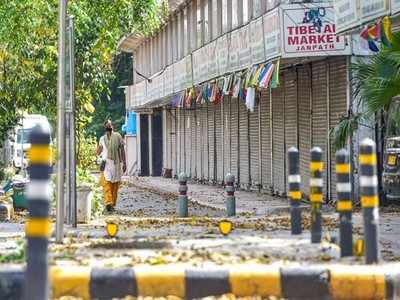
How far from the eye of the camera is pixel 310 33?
1856cm

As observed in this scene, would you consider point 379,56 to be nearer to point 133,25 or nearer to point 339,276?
point 339,276

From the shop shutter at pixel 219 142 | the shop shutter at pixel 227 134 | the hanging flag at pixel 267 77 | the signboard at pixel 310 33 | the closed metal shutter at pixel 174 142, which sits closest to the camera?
the signboard at pixel 310 33

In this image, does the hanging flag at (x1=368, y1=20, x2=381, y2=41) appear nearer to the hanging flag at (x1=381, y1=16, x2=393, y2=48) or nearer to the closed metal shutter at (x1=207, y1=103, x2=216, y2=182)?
the hanging flag at (x1=381, y1=16, x2=393, y2=48)

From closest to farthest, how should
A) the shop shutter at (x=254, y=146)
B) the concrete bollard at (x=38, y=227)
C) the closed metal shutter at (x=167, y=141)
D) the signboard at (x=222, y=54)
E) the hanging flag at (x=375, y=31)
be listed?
1. the concrete bollard at (x=38, y=227)
2. the hanging flag at (x=375, y=31)
3. the signboard at (x=222, y=54)
4. the shop shutter at (x=254, y=146)
5. the closed metal shutter at (x=167, y=141)

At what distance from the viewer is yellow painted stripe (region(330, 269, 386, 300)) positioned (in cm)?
826

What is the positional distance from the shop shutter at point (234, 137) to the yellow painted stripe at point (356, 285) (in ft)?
66.1

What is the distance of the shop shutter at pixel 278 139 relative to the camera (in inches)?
920

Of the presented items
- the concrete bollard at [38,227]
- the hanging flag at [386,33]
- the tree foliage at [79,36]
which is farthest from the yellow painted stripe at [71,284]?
the tree foliage at [79,36]

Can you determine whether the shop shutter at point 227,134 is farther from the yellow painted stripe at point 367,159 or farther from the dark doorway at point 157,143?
the yellow painted stripe at point 367,159

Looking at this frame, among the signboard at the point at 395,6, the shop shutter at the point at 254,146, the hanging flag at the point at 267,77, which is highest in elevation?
the signboard at the point at 395,6

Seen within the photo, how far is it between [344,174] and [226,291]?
158 cm

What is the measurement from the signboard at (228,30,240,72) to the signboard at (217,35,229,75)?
0.44 meters

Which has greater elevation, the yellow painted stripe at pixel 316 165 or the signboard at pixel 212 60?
the signboard at pixel 212 60

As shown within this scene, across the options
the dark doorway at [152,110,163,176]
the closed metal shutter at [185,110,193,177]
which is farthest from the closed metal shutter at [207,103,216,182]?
the dark doorway at [152,110,163,176]
